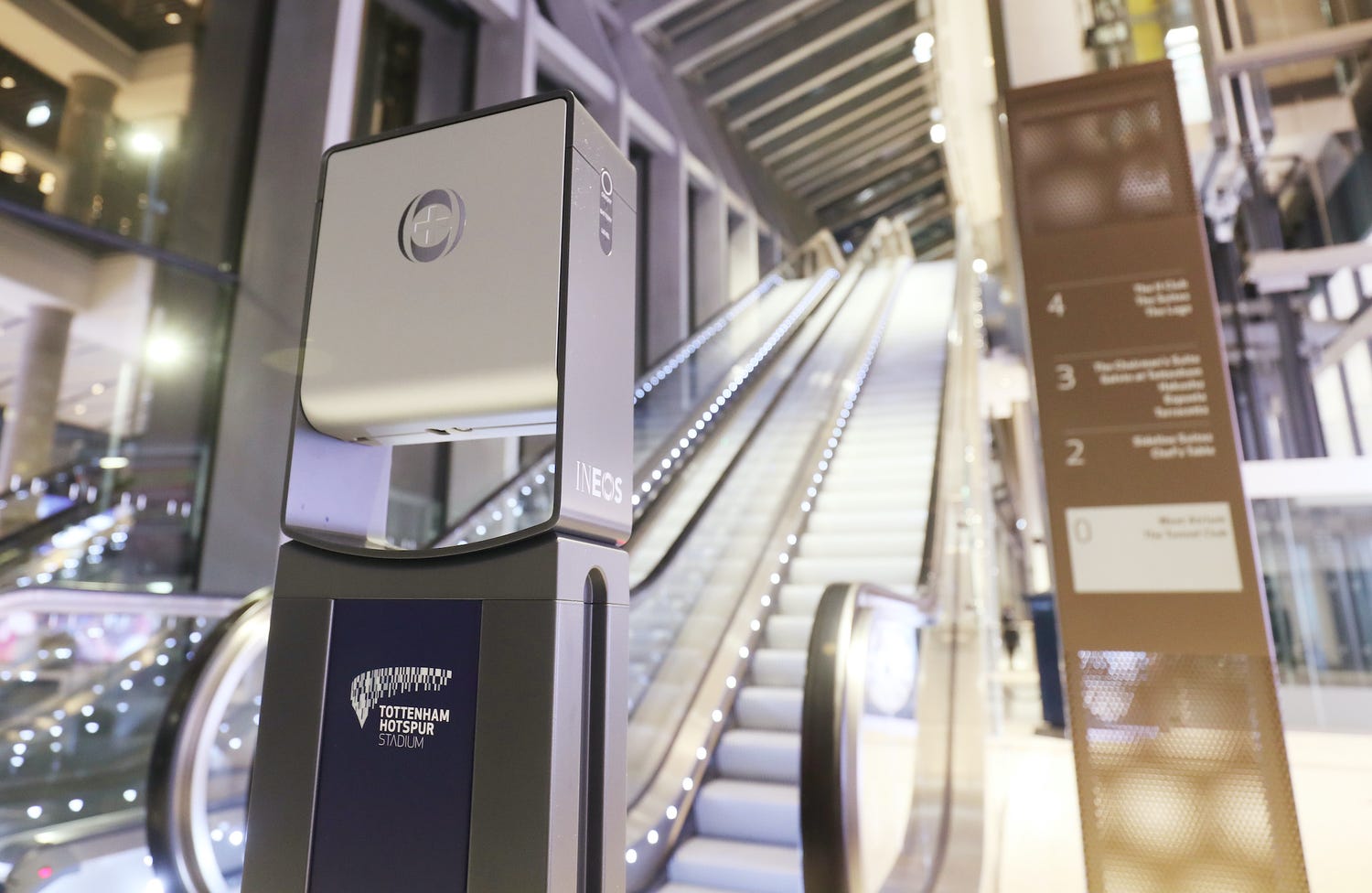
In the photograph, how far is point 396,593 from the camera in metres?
1.04

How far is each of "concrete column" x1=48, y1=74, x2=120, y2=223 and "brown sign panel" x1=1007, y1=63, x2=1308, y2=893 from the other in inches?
192

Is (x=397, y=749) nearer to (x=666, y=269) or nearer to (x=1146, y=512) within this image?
(x=1146, y=512)

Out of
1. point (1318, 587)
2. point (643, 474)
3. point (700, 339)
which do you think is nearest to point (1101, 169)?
point (643, 474)

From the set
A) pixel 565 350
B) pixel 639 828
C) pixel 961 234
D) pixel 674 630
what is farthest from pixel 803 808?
pixel 961 234

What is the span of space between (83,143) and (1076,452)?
5392mm

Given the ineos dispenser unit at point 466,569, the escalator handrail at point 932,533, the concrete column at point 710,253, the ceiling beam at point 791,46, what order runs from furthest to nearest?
1. the ceiling beam at point 791,46
2. the concrete column at point 710,253
3. the escalator handrail at point 932,533
4. the ineos dispenser unit at point 466,569

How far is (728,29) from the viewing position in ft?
39.6

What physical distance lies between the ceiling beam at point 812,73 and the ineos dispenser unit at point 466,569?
14027mm

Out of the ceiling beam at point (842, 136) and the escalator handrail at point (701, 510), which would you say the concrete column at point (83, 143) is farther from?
the ceiling beam at point (842, 136)

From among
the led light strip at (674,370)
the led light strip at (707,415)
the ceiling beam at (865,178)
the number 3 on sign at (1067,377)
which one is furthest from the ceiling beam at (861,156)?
the number 3 on sign at (1067,377)

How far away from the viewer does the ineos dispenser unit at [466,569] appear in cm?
94

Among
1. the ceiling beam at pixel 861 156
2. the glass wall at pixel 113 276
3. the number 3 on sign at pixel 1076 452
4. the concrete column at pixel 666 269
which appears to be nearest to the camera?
the number 3 on sign at pixel 1076 452

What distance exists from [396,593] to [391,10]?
7609 mm

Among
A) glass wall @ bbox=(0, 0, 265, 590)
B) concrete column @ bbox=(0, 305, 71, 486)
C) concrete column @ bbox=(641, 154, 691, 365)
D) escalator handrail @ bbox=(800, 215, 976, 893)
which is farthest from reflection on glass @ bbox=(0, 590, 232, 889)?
concrete column @ bbox=(641, 154, 691, 365)
